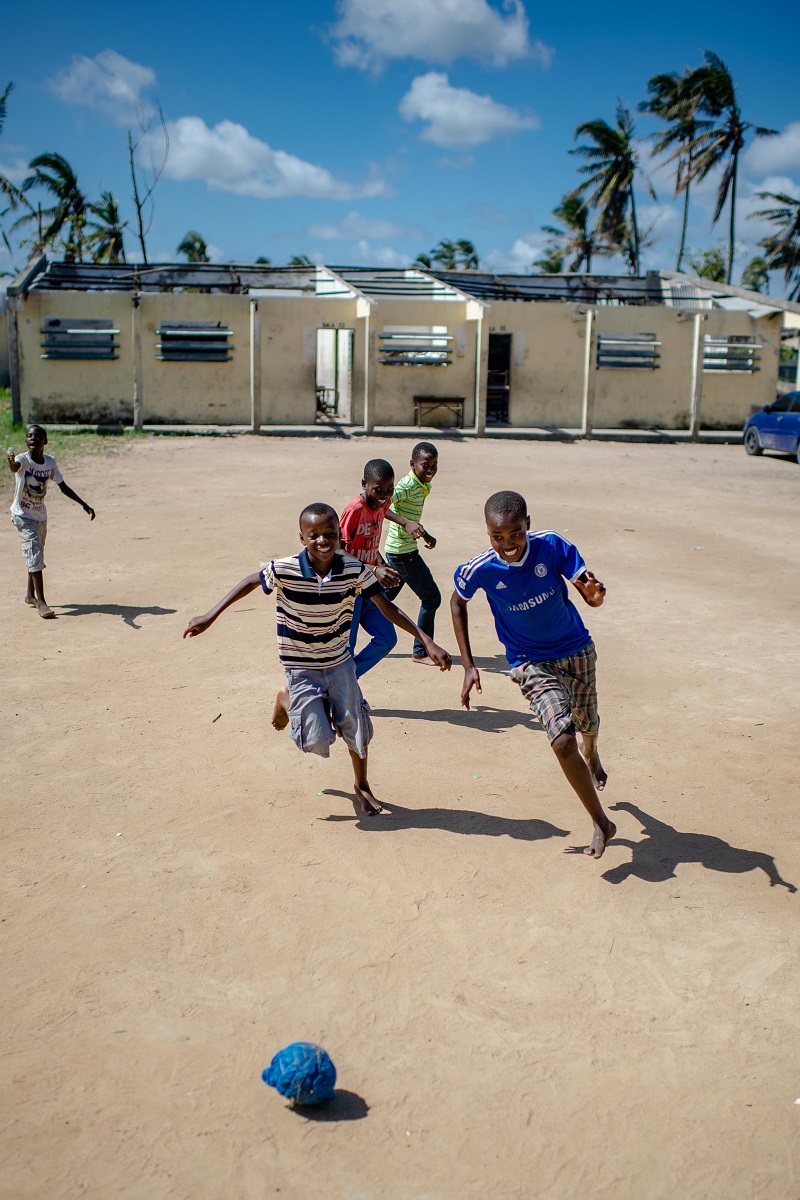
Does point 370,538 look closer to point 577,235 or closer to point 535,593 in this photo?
point 535,593

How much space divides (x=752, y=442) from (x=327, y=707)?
1963 cm

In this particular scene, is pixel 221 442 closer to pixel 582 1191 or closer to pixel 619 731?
pixel 619 731

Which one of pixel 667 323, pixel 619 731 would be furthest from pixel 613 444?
pixel 619 731

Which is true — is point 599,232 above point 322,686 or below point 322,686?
above

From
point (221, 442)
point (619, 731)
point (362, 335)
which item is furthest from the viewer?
point (362, 335)

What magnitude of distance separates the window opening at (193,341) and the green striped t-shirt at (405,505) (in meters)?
18.6

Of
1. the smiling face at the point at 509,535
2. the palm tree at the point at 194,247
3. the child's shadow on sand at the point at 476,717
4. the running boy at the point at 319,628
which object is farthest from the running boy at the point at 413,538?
the palm tree at the point at 194,247

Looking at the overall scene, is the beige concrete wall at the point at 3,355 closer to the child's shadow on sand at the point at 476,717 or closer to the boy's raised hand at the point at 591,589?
the child's shadow on sand at the point at 476,717

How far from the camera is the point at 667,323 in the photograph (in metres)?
26.8

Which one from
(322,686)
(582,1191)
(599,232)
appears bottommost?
(582,1191)

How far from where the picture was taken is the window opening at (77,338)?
2433cm

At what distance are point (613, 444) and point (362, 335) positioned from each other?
6.73m

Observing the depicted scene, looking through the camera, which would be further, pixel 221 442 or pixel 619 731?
pixel 221 442

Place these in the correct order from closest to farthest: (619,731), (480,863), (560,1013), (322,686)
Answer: (560,1013) < (480,863) < (322,686) < (619,731)
